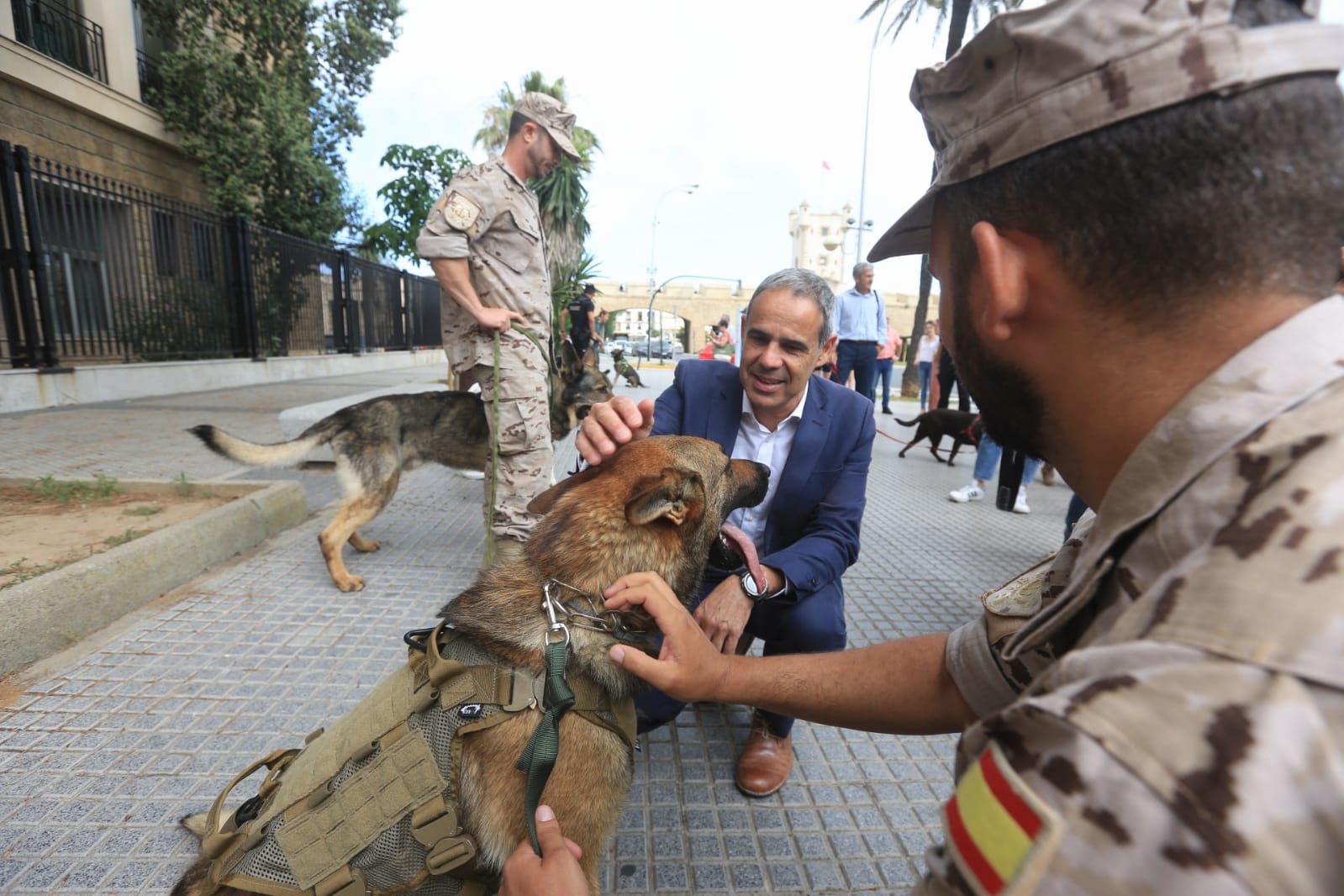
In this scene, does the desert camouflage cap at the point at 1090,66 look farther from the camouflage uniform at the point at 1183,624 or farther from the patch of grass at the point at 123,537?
the patch of grass at the point at 123,537

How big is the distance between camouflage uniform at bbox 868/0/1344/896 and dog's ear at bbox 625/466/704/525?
1072 millimetres

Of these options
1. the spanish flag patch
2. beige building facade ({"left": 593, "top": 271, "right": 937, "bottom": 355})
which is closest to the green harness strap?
the spanish flag patch

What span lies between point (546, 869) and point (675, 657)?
0.51m

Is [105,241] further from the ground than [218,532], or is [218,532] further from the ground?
[105,241]

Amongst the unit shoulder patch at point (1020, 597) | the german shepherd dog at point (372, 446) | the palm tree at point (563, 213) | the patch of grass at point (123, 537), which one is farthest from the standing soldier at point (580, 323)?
the unit shoulder patch at point (1020, 597)

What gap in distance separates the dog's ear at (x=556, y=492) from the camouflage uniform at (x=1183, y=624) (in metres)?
1.42

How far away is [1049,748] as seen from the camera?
1.90 ft

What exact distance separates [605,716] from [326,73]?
19.8 m

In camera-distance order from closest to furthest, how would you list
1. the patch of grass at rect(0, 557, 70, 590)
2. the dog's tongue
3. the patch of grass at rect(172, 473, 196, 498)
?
the dog's tongue < the patch of grass at rect(0, 557, 70, 590) < the patch of grass at rect(172, 473, 196, 498)

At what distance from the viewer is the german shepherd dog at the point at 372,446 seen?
13.3ft

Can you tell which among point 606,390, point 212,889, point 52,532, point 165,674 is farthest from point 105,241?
point 212,889

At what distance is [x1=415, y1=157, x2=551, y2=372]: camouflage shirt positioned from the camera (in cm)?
418

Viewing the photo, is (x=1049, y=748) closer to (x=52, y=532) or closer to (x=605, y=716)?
(x=605, y=716)

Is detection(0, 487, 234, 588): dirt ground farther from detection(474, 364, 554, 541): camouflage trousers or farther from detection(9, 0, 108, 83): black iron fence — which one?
detection(9, 0, 108, 83): black iron fence
